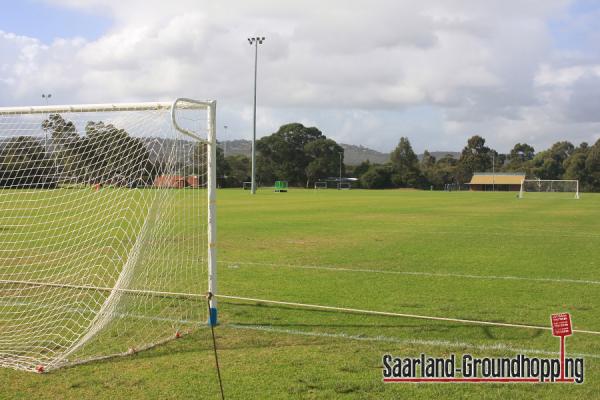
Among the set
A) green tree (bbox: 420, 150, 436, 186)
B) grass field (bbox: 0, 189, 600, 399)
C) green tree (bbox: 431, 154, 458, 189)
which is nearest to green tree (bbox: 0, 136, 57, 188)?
grass field (bbox: 0, 189, 600, 399)

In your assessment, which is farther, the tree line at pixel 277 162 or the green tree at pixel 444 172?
the green tree at pixel 444 172

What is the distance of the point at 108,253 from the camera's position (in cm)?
1193

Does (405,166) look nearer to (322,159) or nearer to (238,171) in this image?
(322,159)

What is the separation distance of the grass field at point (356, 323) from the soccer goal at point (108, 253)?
1.85 ft

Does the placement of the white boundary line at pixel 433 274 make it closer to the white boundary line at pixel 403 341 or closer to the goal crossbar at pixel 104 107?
the white boundary line at pixel 403 341

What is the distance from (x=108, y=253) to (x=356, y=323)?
701 cm

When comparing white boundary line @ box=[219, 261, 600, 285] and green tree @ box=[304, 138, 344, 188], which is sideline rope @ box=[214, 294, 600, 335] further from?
green tree @ box=[304, 138, 344, 188]

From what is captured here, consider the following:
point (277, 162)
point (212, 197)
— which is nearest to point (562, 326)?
point (212, 197)

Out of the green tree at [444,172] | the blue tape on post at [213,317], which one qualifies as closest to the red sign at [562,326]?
the blue tape on post at [213,317]

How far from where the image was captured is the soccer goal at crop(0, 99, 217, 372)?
618 centimetres

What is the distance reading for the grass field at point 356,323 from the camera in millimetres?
4758

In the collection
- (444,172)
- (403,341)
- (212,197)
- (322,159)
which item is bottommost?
(403,341)

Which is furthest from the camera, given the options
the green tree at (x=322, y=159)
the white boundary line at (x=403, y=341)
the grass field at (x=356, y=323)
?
the green tree at (x=322, y=159)

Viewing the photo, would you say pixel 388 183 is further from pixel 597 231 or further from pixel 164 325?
pixel 164 325
